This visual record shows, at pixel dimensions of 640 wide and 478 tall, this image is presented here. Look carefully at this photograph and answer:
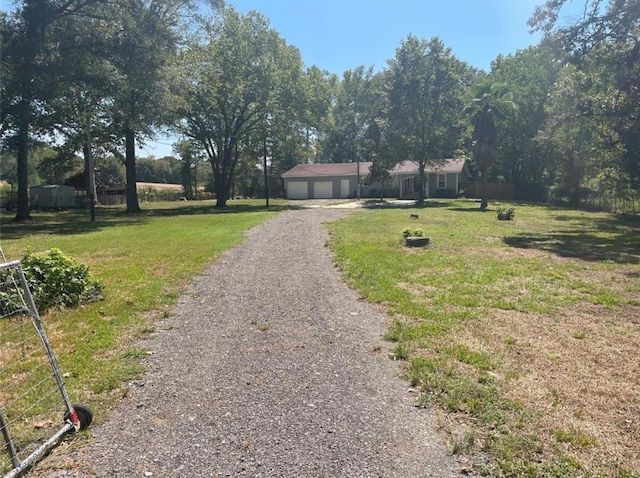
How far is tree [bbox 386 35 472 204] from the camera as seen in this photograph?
1325 inches

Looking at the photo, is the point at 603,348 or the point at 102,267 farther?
the point at 102,267

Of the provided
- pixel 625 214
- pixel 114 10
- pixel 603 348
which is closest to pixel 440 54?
pixel 625 214

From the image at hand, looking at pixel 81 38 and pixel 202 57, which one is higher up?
pixel 202 57

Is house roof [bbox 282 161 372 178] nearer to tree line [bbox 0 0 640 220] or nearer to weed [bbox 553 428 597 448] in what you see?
tree line [bbox 0 0 640 220]

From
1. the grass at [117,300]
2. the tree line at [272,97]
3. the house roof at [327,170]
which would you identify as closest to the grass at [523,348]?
the grass at [117,300]

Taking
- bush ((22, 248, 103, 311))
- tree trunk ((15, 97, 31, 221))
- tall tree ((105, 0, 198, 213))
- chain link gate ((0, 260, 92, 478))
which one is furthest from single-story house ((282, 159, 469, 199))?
chain link gate ((0, 260, 92, 478))

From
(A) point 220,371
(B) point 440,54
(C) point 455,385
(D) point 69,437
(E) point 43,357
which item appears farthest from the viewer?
(B) point 440,54

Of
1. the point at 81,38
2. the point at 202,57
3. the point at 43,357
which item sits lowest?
the point at 43,357

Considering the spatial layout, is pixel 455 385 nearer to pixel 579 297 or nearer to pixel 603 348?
pixel 603 348

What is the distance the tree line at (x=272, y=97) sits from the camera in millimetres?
19328

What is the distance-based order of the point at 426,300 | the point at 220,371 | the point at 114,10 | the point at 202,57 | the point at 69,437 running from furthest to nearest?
the point at 202,57, the point at 114,10, the point at 426,300, the point at 220,371, the point at 69,437

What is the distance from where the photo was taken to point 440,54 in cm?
3356

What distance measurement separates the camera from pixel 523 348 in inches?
181

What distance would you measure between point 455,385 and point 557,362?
1186 mm
